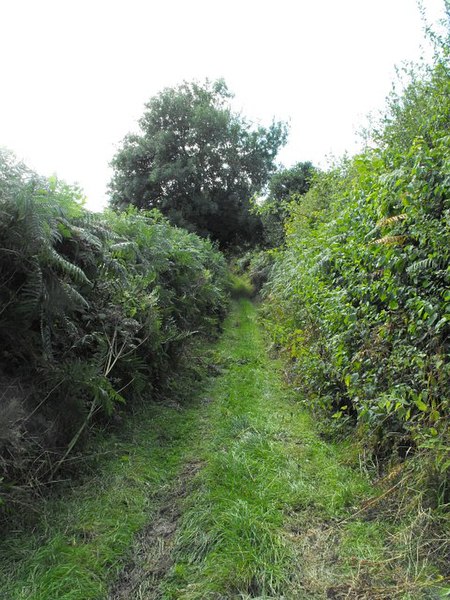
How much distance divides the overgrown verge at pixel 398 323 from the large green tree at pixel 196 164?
693 inches

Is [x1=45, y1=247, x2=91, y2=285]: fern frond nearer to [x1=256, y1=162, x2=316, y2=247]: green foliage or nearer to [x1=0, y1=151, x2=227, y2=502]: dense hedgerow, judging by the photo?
[x1=0, y1=151, x2=227, y2=502]: dense hedgerow

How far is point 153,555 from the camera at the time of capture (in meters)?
2.77

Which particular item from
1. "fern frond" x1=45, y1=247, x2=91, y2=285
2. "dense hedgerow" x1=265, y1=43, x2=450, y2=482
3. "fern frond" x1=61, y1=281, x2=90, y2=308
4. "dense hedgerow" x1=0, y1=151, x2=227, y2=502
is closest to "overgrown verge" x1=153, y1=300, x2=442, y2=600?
"dense hedgerow" x1=265, y1=43, x2=450, y2=482

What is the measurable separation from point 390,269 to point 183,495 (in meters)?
2.58

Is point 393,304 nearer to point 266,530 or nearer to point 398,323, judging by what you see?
point 398,323

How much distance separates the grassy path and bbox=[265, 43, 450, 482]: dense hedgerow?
1.92ft

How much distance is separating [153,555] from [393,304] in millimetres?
2568

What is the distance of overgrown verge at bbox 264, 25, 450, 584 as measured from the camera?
2793 mm

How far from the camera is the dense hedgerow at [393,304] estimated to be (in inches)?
117

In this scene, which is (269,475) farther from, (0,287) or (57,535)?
(0,287)

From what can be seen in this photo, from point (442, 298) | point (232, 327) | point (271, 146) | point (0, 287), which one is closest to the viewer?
point (442, 298)

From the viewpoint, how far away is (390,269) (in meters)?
3.60

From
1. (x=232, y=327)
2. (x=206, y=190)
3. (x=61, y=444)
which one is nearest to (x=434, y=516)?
(x=61, y=444)

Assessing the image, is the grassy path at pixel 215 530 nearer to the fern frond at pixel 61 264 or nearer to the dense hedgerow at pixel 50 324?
the dense hedgerow at pixel 50 324
